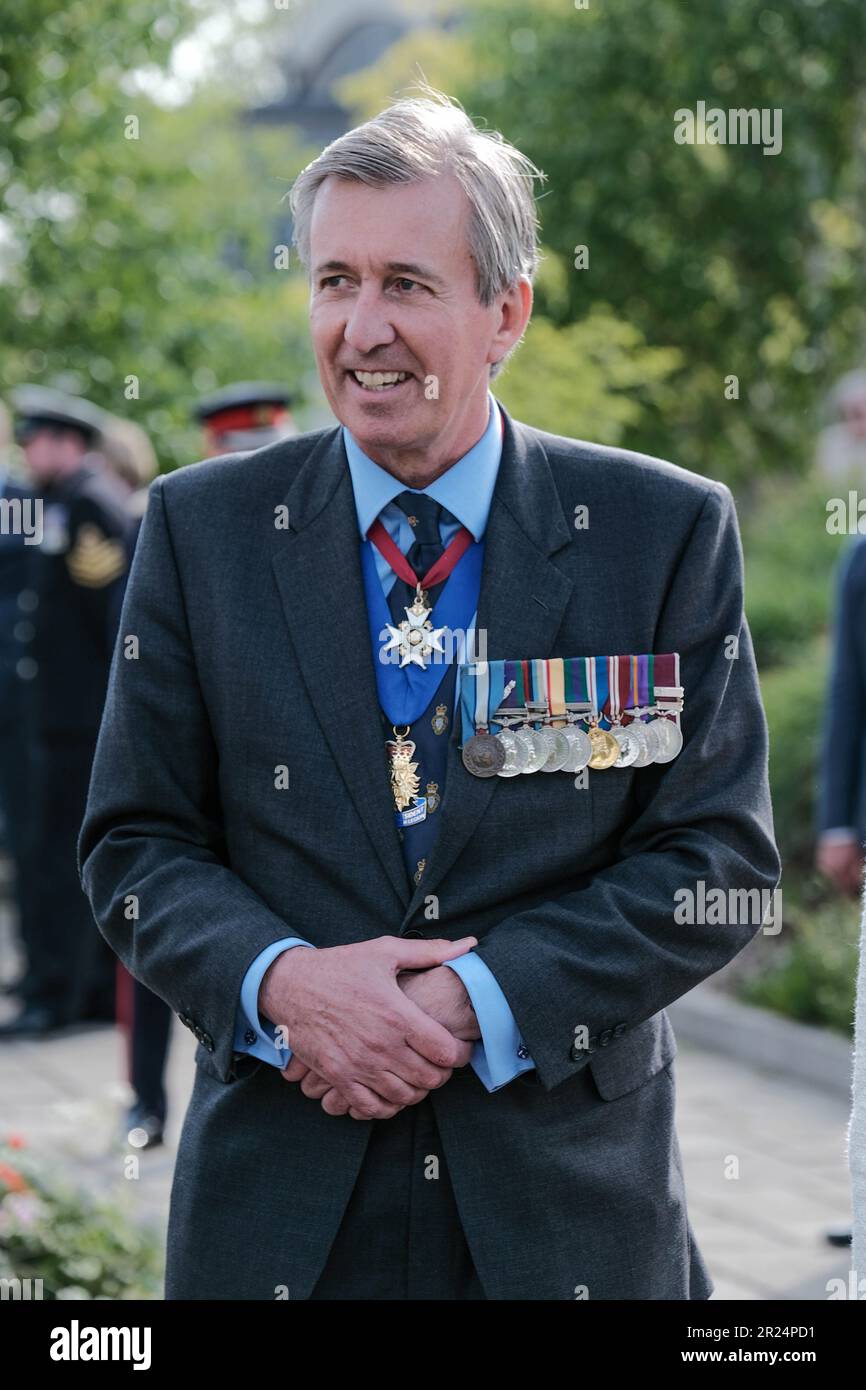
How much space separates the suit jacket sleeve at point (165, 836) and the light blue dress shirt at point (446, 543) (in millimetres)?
23

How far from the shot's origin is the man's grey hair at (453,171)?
2.24m

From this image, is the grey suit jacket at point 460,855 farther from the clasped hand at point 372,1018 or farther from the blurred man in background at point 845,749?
the blurred man in background at point 845,749

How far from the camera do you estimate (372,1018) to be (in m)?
2.14

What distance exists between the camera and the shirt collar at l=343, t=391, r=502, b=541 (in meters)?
2.40

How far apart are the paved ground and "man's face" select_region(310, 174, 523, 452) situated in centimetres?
272

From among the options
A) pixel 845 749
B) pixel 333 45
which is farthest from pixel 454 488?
pixel 333 45

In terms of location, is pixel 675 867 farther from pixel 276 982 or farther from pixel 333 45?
pixel 333 45

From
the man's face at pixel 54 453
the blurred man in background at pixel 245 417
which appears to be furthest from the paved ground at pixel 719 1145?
the man's face at pixel 54 453

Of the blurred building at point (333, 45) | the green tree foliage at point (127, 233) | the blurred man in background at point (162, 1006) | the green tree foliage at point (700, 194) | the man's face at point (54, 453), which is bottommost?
the blurred man in background at point (162, 1006)

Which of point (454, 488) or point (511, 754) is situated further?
point (454, 488)

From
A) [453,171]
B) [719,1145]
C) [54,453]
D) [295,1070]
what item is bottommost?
[719,1145]

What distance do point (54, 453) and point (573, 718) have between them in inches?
235

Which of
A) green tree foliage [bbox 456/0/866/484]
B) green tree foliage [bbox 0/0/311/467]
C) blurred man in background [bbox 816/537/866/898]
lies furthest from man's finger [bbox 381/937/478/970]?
green tree foliage [bbox 456/0/866/484]

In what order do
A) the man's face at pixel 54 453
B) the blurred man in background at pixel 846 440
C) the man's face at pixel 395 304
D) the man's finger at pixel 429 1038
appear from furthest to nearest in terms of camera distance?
the man's face at pixel 54 453 < the blurred man in background at pixel 846 440 < the man's face at pixel 395 304 < the man's finger at pixel 429 1038
